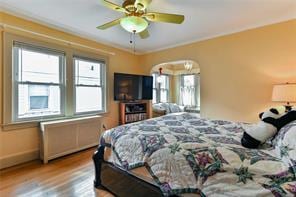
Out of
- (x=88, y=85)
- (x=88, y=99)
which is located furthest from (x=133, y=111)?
(x=88, y=85)

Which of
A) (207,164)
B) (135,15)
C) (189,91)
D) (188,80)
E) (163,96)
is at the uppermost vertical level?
(135,15)

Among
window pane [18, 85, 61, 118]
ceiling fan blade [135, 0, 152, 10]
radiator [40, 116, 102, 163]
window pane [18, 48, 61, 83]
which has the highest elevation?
ceiling fan blade [135, 0, 152, 10]

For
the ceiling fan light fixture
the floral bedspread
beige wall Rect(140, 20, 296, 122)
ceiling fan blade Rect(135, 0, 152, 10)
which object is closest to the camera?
the floral bedspread

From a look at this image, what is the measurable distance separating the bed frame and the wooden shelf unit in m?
2.50

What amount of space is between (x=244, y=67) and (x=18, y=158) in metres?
4.49

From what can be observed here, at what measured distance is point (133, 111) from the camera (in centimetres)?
495

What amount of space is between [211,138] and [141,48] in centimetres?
388

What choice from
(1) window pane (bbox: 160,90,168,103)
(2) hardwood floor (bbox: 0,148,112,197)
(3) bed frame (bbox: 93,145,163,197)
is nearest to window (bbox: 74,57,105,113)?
(2) hardwood floor (bbox: 0,148,112,197)

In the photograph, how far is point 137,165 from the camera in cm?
171

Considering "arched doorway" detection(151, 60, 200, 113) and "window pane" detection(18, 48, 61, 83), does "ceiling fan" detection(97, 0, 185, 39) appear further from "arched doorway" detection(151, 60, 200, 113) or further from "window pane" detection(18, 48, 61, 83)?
"arched doorway" detection(151, 60, 200, 113)

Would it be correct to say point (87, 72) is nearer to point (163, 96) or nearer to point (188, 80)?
point (163, 96)

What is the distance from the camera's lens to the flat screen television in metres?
4.58

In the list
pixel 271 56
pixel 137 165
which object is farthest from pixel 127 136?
pixel 271 56

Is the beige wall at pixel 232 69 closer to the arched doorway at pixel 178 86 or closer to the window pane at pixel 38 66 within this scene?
the window pane at pixel 38 66
